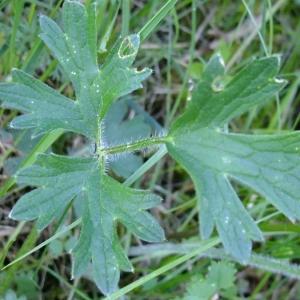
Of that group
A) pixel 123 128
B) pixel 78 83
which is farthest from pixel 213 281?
pixel 78 83

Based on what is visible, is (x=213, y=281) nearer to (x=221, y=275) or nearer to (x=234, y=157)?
(x=221, y=275)

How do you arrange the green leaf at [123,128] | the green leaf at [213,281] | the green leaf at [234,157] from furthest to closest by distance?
1. the green leaf at [123,128]
2. the green leaf at [213,281]
3. the green leaf at [234,157]

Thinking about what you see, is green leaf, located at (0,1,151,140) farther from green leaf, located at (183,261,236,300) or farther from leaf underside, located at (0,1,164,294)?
green leaf, located at (183,261,236,300)

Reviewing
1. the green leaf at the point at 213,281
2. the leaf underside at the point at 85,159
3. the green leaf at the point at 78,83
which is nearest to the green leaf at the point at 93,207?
the leaf underside at the point at 85,159

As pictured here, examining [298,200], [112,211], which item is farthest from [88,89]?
[298,200]

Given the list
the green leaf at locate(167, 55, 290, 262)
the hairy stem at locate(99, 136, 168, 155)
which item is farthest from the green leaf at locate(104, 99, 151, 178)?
the green leaf at locate(167, 55, 290, 262)

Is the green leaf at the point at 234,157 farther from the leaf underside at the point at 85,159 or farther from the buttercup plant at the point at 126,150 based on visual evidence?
the leaf underside at the point at 85,159

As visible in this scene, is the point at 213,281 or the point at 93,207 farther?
the point at 213,281
